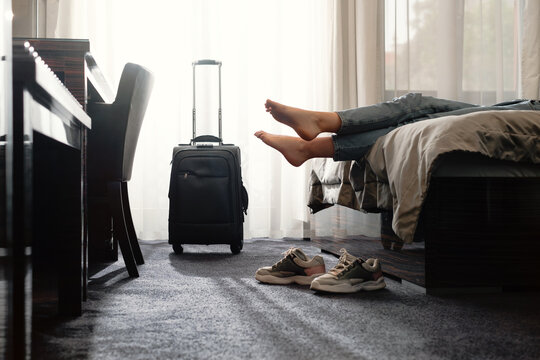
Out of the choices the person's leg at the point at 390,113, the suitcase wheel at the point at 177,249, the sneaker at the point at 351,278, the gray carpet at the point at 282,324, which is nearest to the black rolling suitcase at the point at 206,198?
the suitcase wheel at the point at 177,249

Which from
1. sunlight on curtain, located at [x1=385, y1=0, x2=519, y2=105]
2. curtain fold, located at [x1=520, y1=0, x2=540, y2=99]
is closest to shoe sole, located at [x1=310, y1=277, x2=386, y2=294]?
sunlight on curtain, located at [x1=385, y1=0, x2=519, y2=105]

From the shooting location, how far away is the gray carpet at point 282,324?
39.2 inches

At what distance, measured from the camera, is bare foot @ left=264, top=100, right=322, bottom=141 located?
1880mm

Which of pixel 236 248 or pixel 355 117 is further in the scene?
pixel 236 248

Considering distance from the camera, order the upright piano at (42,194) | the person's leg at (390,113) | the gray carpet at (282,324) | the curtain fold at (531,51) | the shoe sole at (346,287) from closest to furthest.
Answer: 1. the upright piano at (42,194)
2. the gray carpet at (282,324)
3. the shoe sole at (346,287)
4. the person's leg at (390,113)
5. the curtain fold at (531,51)

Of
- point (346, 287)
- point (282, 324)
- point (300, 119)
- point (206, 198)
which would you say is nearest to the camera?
point (282, 324)

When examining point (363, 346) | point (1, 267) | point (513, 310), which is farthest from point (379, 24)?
point (1, 267)

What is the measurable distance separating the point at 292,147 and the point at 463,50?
195 centimetres

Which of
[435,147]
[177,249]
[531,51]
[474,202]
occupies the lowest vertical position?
[177,249]

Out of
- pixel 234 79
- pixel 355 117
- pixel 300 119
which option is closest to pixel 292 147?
pixel 300 119

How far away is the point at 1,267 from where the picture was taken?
0.69m

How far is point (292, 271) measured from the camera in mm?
1815

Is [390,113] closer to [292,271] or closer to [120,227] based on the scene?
[292,271]

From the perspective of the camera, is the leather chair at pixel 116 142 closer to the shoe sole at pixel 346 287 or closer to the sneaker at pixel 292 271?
the sneaker at pixel 292 271
